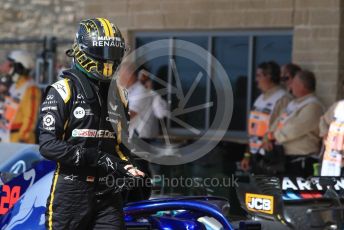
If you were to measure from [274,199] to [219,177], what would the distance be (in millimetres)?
3966

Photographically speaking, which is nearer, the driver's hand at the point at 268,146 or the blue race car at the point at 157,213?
the blue race car at the point at 157,213

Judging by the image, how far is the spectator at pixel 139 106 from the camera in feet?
31.1

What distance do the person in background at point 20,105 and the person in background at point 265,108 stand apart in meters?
3.24

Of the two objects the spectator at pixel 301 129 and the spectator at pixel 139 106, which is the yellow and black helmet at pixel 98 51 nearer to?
the spectator at pixel 301 129

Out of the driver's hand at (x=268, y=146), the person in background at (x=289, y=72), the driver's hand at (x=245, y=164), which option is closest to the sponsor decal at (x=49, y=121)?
the driver's hand at (x=268, y=146)

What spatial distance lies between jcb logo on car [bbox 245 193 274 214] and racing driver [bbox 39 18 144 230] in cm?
117

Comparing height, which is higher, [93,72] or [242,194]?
[93,72]

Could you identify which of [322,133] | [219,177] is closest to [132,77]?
[219,177]

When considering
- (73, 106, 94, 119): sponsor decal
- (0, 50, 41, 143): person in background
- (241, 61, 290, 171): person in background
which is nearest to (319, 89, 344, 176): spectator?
(241, 61, 290, 171): person in background

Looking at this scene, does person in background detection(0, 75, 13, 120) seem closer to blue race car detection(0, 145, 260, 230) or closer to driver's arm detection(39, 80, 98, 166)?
blue race car detection(0, 145, 260, 230)

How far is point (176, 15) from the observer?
10.4 metres

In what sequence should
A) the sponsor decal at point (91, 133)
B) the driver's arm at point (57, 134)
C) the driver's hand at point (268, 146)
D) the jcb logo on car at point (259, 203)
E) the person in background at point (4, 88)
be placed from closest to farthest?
the driver's arm at point (57, 134), the sponsor decal at point (91, 133), the jcb logo on car at point (259, 203), the driver's hand at point (268, 146), the person in background at point (4, 88)

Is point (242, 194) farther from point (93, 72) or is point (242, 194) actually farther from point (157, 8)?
point (157, 8)

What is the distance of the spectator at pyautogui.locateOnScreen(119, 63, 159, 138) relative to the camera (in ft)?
31.1
